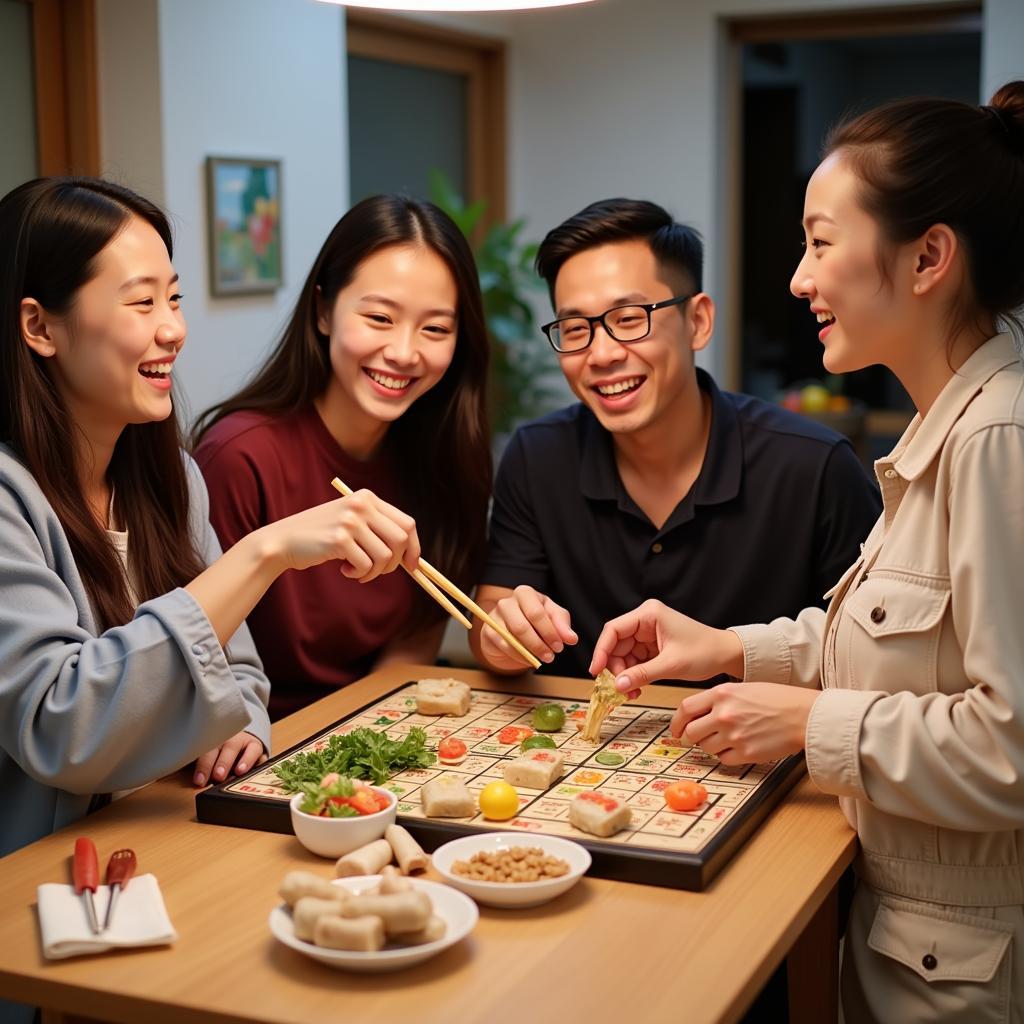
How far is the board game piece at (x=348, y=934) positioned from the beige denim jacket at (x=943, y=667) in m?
0.59

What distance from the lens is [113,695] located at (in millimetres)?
1668

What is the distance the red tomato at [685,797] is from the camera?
5.50 feet

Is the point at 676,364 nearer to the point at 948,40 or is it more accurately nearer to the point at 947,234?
the point at 947,234

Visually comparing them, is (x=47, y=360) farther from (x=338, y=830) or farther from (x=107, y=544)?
(x=338, y=830)

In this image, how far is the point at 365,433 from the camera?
2.70 metres

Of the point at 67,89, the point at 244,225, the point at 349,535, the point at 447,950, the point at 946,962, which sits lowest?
the point at 946,962

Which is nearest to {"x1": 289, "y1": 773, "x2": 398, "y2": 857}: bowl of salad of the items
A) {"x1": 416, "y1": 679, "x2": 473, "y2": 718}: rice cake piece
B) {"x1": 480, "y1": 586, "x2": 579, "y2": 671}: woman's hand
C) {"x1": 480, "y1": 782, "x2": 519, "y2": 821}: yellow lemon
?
{"x1": 480, "y1": 782, "x2": 519, "y2": 821}: yellow lemon

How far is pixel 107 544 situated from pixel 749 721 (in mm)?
918

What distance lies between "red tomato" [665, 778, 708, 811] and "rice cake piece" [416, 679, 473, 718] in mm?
474

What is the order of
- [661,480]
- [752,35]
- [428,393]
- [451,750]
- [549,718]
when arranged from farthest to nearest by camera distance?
[752,35] < [428,393] < [661,480] < [549,718] < [451,750]

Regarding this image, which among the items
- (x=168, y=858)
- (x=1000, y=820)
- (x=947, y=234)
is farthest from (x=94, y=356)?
(x=1000, y=820)

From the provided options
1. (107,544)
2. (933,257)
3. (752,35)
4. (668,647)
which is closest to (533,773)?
(668,647)

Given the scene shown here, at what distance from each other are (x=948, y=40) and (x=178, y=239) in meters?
3.52

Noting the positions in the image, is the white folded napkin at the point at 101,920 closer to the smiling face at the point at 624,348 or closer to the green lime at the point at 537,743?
the green lime at the point at 537,743
